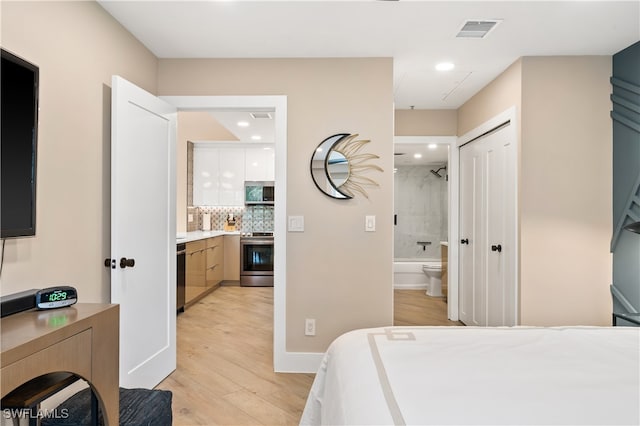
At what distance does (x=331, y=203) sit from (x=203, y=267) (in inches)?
122

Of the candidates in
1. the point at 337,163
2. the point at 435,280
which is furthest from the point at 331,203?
the point at 435,280

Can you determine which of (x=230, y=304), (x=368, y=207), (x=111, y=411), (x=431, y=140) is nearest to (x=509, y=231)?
(x=368, y=207)

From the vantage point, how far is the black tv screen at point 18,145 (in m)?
1.42

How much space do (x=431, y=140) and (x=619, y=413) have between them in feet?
12.3

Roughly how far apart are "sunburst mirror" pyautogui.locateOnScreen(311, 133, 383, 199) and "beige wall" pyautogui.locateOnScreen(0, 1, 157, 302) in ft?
4.70

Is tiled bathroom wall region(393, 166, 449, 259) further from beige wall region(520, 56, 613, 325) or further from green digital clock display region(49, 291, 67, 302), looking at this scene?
green digital clock display region(49, 291, 67, 302)

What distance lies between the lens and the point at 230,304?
520 cm

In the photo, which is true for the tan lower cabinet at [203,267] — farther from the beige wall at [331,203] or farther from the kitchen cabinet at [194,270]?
the beige wall at [331,203]

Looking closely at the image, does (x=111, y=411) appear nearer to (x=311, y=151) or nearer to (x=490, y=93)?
(x=311, y=151)

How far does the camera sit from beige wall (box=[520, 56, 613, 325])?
2908mm

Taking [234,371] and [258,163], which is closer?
[234,371]

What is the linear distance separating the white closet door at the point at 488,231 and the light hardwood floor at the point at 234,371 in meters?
0.69

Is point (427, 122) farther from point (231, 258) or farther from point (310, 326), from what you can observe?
point (231, 258)

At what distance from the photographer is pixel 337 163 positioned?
9.81ft
